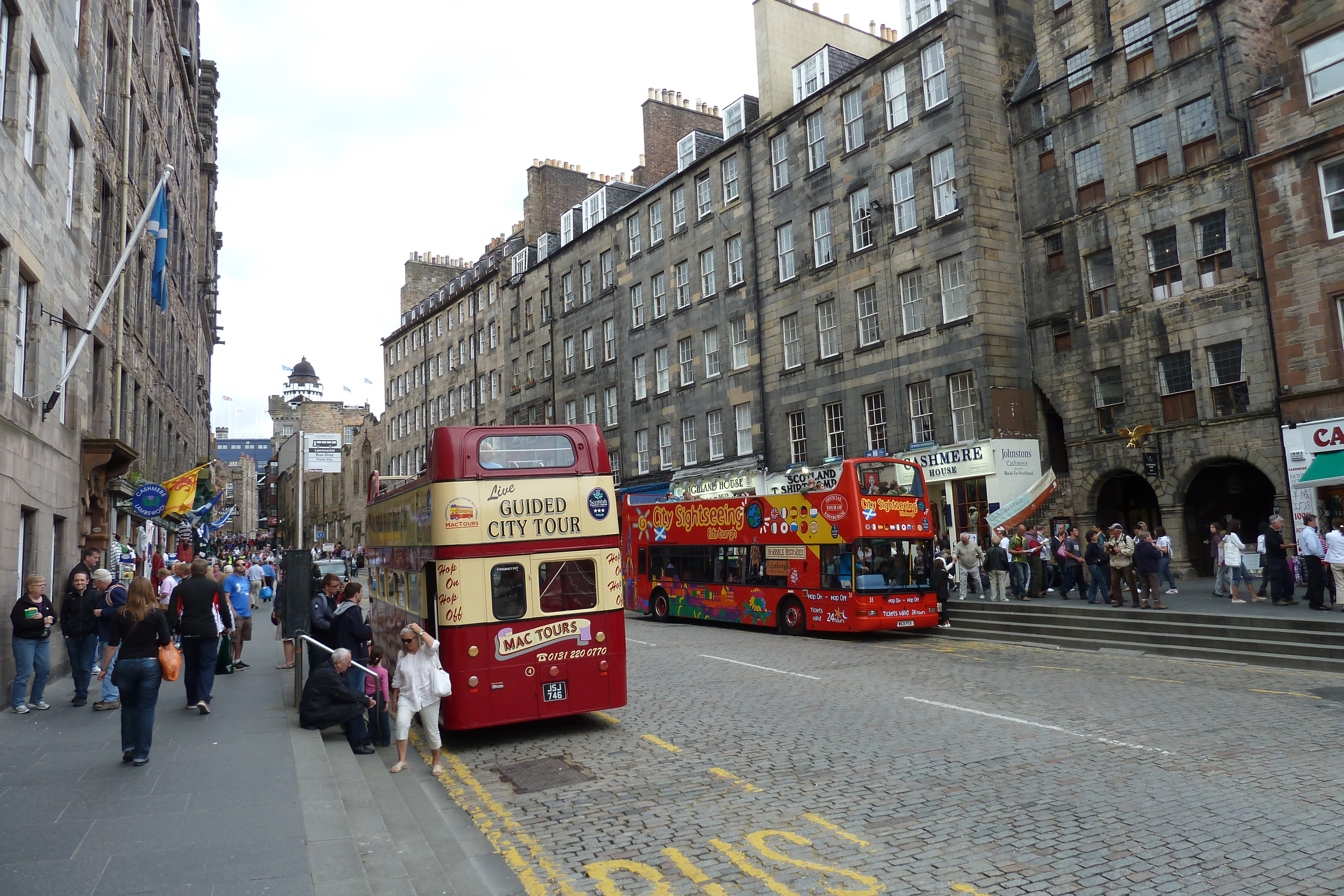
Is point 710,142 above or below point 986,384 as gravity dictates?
above

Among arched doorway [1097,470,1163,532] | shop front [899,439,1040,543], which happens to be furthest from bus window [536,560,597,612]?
arched doorway [1097,470,1163,532]

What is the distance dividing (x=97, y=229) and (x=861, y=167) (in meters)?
21.8

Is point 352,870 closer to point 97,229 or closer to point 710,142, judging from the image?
point 97,229

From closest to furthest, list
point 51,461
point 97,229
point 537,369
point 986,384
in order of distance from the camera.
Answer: point 51,461 < point 97,229 < point 986,384 < point 537,369

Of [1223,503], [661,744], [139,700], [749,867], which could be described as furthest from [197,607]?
[1223,503]

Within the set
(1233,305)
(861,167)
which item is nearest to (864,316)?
(861,167)

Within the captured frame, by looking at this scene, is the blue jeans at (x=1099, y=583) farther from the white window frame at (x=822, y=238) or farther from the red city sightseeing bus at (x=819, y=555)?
the white window frame at (x=822, y=238)

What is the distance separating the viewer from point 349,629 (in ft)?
36.3

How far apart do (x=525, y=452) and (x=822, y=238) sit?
22933mm

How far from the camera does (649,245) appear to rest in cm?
4041

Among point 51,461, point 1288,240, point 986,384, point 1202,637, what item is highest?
point 1288,240

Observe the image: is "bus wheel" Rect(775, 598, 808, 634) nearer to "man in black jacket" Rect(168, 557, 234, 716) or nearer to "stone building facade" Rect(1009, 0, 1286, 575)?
"stone building facade" Rect(1009, 0, 1286, 575)

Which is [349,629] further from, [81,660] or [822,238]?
[822,238]

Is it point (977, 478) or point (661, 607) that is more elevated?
point (977, 478)
